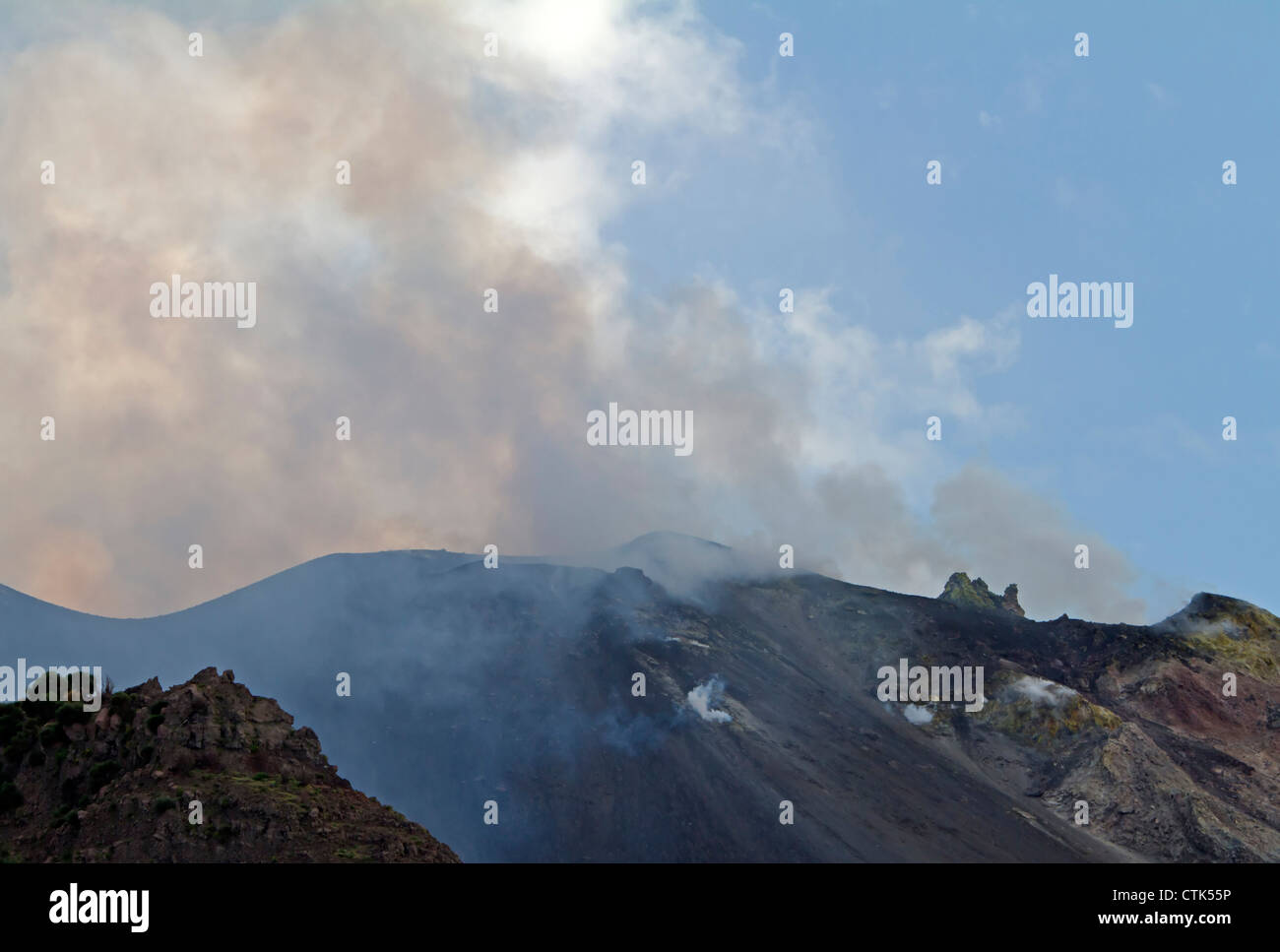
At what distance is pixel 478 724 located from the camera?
10981 centimetres

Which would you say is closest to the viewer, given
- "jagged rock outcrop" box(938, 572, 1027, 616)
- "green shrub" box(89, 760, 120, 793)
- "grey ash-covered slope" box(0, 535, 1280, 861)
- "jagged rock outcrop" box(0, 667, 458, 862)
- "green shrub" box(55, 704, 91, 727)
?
"jagged rock outcrop" box(0, 667, 458, 862)

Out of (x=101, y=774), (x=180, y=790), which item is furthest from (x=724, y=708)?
(x=101, y=774)

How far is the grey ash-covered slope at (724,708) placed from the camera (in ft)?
303

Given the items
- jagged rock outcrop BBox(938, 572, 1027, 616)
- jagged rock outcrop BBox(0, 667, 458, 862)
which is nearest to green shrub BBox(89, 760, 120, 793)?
jagged rock outcrop BBox(0, 667, 458, 862)

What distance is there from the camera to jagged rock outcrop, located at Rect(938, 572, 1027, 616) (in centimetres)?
16541

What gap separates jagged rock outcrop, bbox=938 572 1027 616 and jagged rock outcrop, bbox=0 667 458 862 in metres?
128

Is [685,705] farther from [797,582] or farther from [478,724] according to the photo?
[797,582]

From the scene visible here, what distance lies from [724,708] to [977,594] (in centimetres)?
7375

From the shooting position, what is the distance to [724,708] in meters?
110

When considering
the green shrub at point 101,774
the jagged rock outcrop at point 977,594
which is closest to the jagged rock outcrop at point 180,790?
the green shrub at point 101,774

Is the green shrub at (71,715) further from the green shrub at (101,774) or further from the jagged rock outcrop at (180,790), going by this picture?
the green shrub at (101,774)

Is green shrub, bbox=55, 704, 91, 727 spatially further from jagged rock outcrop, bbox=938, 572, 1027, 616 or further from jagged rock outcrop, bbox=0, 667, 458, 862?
jagged rock outcrop, bbox=938, 572, 1027, 616

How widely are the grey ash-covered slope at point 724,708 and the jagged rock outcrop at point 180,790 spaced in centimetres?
3812
